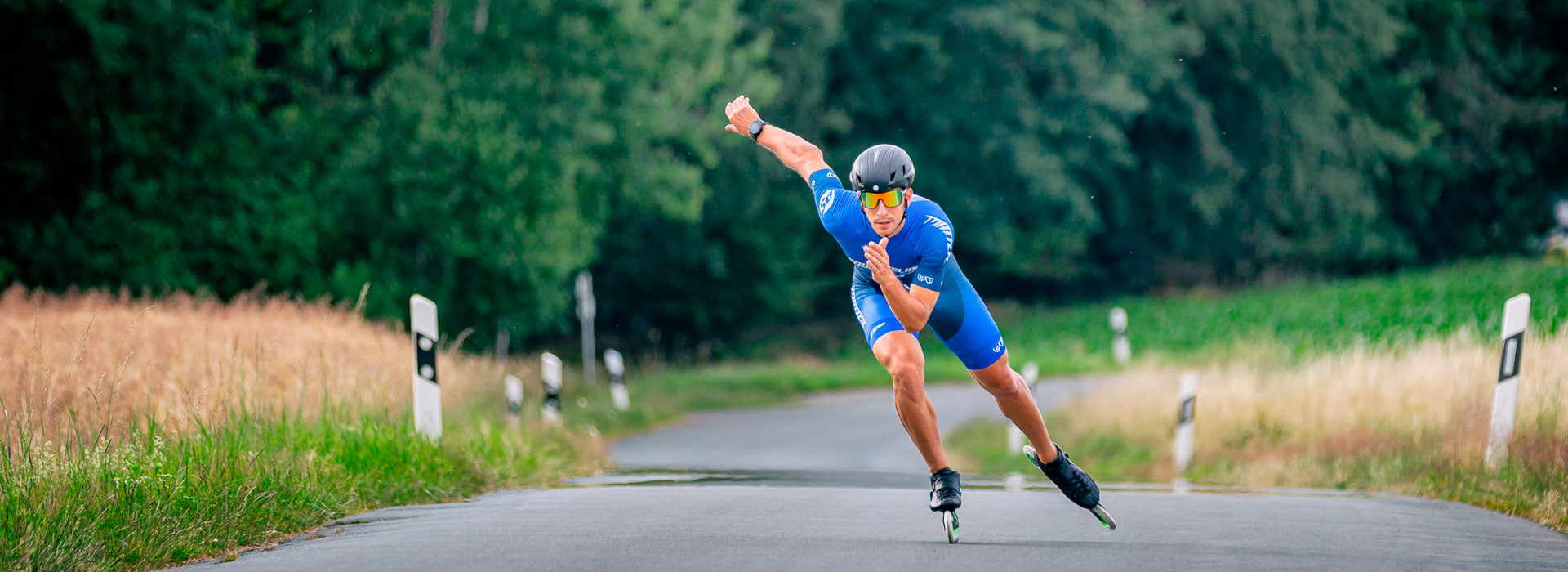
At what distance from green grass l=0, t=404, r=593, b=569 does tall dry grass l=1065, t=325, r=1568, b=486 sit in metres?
6.95

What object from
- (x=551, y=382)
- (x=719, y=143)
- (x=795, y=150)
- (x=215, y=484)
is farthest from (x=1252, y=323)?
(x=215, y=484)

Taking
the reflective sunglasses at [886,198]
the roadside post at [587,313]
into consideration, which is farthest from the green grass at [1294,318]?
the reflective sunglasses at [886,198]

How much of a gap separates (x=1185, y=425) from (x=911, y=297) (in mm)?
9530

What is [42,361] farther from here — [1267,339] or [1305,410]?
[1267,339]

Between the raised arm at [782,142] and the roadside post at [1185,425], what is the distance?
27.7ft

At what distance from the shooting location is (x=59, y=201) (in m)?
27.3

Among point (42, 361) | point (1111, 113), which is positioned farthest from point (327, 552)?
point (1111, 113)

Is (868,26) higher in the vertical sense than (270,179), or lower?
higher

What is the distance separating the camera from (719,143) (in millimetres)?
43906

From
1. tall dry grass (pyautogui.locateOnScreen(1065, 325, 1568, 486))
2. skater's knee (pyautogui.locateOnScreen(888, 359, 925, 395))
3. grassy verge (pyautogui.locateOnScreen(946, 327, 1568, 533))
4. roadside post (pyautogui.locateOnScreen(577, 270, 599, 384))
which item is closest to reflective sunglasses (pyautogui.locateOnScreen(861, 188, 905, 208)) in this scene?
skater's knee (pyautogui.locateOnScreen(888, 359, 925, 395))

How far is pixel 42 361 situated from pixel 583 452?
5.83 meters

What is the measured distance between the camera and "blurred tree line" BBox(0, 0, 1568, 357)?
27.5m

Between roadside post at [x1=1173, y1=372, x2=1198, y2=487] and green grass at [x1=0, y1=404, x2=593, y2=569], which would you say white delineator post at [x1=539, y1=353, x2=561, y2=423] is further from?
green grass at [x1=0, y1=404, x2=593, y2=569]

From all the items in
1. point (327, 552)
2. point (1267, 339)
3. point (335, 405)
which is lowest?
point (327, 552)
